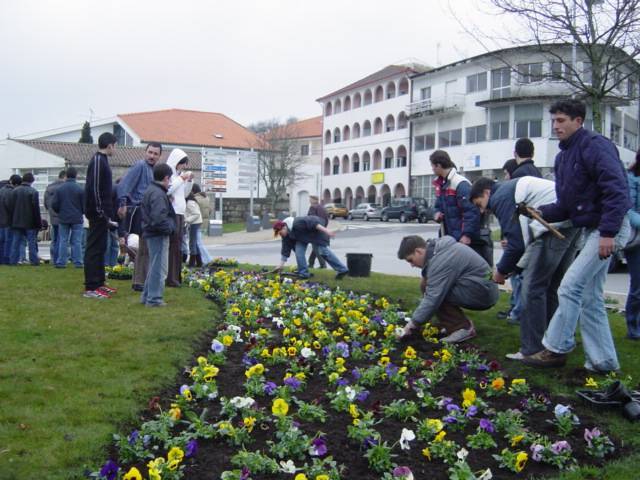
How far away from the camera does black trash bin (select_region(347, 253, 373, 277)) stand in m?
11.7

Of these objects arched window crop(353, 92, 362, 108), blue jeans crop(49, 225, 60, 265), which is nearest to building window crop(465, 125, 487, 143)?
arched window crop(353, 92, 362, 108)

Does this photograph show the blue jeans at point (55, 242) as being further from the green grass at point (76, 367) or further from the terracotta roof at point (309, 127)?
the terracotta roof at point (309, 127)

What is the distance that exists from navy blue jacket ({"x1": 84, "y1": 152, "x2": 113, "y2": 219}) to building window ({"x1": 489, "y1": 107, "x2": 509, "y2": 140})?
43.4 meters

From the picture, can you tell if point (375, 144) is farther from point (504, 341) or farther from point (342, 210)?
point (504, 341)

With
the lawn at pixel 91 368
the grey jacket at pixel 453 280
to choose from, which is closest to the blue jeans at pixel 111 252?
the lawn at pixel 91 368

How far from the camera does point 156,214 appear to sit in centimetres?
783

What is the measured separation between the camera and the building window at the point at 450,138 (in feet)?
175

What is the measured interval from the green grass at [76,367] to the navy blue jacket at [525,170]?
381cm

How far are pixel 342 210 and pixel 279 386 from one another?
176 ft

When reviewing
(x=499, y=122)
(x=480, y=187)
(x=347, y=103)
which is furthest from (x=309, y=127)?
(x=480, y=187)

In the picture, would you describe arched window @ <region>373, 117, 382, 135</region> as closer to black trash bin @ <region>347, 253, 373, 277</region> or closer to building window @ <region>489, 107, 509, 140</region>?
building window @ <region>489, 107, 509, 140</region>

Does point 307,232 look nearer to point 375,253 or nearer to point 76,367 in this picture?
point 76,367

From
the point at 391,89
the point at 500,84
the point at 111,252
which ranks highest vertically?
the point at 391,89

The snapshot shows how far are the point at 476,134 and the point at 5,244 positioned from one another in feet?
141
